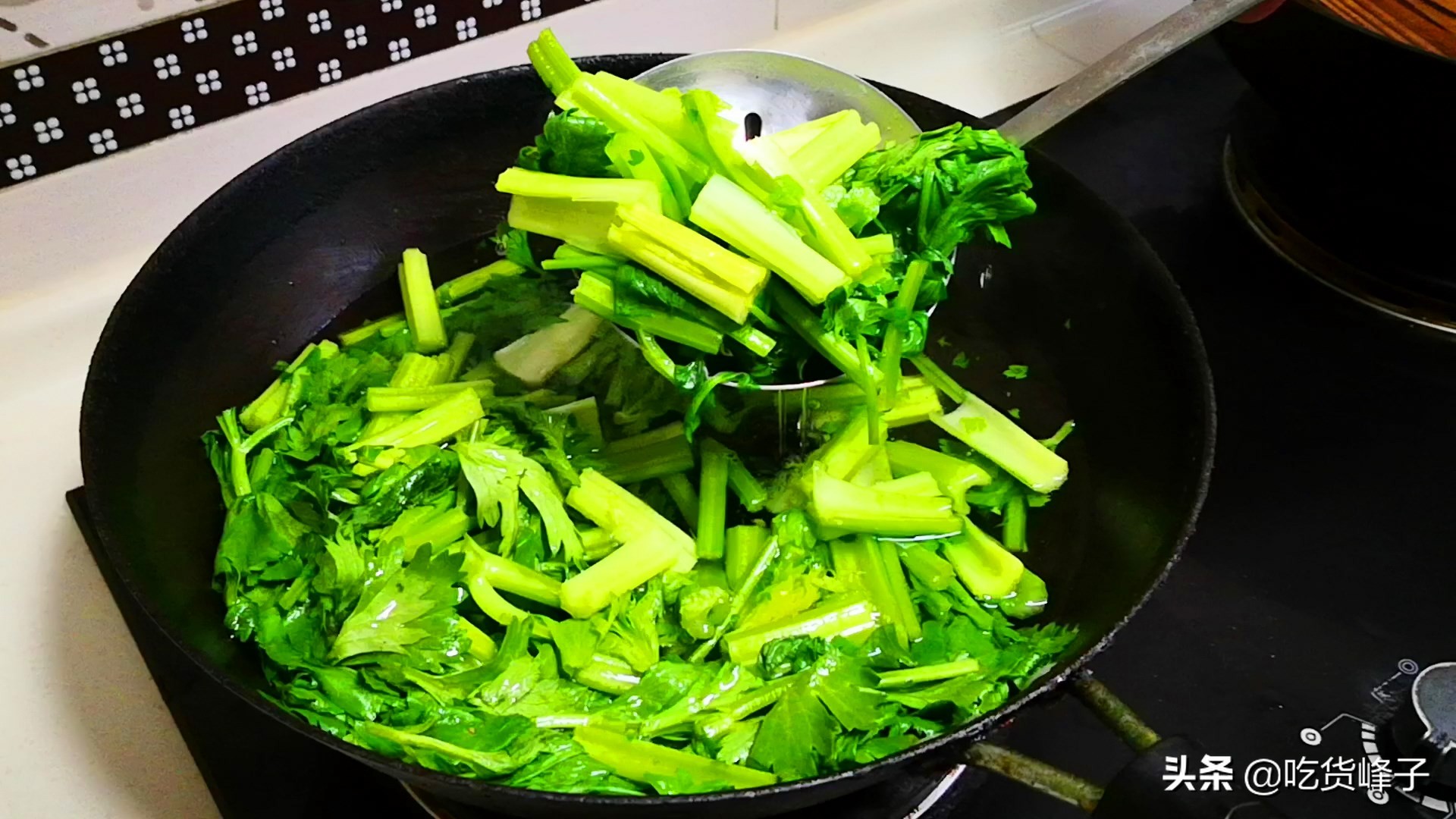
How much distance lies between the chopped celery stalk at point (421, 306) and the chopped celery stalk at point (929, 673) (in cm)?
68

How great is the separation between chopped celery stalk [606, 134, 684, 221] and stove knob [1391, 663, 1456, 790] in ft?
2.63

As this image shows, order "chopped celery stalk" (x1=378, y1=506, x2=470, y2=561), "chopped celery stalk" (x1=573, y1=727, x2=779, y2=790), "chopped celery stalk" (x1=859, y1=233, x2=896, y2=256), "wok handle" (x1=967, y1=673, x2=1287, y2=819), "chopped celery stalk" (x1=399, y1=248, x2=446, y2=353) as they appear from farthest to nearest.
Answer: "chopped celery stalk" (x1=399, y1=248, x2=446, y2=353) < "chopped celery stalk" (x1=378, y1=506, x2=470, y2=561) < "chopped celery stalk" (x1=859, y1=233, x2=896, y2=256) < "chopped celery stalk" (x1=573, y1=727, x2=779, y2=790) < "wok handle" (x1=967, y1=673, x2=1287, y2=819)

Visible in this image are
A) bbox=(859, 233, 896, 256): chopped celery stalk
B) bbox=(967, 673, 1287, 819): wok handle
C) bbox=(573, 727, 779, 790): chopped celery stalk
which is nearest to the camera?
bbox=(967, 673, 1287, 819): wok handle

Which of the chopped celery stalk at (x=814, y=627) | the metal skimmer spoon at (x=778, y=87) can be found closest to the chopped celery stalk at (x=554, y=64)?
the metal skimmer spoon at (x=778, y=87)

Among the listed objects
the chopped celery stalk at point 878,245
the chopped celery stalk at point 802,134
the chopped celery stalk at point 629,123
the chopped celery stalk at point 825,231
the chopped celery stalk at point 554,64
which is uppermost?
the chopped celery stalk at point 554,64

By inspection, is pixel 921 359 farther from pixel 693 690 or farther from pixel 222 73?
pixel 222 73

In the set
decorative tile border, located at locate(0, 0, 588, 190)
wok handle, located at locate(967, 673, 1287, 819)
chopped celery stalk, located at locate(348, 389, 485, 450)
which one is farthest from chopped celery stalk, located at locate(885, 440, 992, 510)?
decorative tile border, located at locate(0, 0, 588, 190)

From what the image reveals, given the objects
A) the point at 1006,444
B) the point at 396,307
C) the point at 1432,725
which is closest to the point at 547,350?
the point at 396,307

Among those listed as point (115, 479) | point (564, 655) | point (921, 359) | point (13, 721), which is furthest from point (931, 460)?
point (13, 721)

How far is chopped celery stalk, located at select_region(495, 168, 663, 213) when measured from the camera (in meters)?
1.03

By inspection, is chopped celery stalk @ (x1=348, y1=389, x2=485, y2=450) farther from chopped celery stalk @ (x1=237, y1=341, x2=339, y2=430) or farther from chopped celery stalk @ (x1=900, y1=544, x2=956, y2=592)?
chopped celery stalk @ (x1=900, y1=544, x2=956, y2=592)

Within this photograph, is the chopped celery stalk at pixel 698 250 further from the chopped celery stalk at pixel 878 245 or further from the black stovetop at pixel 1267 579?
the black stovetop at pixel 1267 579

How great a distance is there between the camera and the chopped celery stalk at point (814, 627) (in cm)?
111

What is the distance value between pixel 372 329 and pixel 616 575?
1.61 feet
